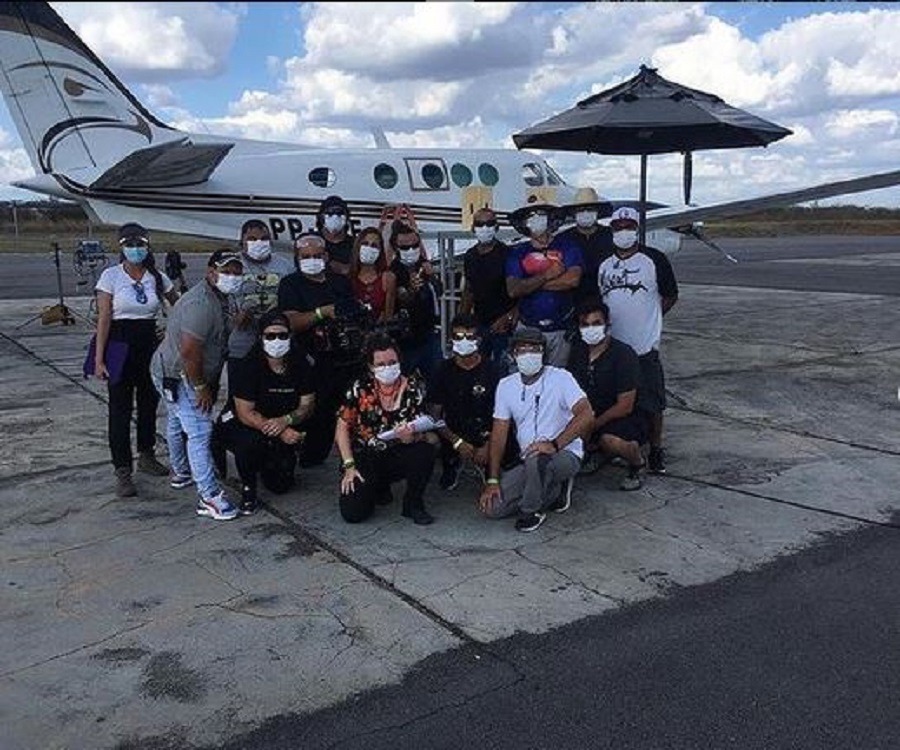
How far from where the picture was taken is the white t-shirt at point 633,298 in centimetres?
601

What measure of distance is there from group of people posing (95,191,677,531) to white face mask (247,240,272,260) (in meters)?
0.01

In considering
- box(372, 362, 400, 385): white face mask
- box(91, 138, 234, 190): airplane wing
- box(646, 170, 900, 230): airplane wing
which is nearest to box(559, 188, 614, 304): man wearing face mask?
box(372, 362, 400, 385): white face mask

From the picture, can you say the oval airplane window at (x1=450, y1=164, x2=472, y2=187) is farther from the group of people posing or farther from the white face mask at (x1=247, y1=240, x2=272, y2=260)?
the white face mask at (x1=247, y1=240, x2=272, y2=260)

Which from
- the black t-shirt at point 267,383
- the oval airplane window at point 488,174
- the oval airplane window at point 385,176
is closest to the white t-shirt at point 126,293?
the black t-shirt at point 267,383

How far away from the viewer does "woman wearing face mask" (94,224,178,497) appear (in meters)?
5.84

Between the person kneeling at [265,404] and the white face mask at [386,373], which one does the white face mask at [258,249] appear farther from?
the white face mask at [386,373]

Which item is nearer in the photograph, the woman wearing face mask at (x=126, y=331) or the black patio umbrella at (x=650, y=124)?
the woman wearing face mask at (x=126, y=331)

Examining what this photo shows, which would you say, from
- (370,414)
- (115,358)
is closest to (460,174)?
(115,358)

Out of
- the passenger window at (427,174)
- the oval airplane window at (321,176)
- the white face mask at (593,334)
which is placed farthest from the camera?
the passenger window at (427,174)

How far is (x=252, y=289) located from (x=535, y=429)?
6.75 ft

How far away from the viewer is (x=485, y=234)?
21.0 ft

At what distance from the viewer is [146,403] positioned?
20.3 feet

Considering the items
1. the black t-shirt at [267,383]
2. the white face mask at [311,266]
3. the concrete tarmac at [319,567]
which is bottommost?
the concrete tarmac at [319,567]

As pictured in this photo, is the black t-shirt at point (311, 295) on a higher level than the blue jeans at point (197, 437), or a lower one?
higher
